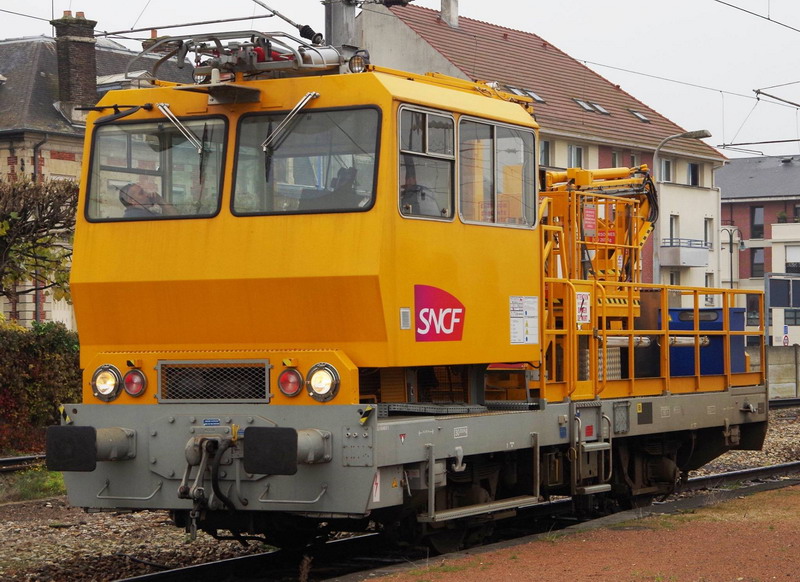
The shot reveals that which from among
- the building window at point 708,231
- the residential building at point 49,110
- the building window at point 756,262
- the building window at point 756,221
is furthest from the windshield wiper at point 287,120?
the building window at point 756,221

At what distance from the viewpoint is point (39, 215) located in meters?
21.4

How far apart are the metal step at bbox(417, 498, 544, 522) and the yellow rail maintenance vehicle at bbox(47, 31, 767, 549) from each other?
0.09 feet

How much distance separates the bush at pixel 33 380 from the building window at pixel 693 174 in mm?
37979

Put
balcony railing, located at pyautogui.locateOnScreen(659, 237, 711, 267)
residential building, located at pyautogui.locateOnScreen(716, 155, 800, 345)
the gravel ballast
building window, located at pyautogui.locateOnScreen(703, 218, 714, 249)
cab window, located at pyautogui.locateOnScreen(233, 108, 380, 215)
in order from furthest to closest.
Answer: residential building, located at pyautogui.locateOnScreen(716, 155, 800, 345) → building window, located at pyautogui.locateOnScreen(703, 218, 714, 249) → balcony railing, located at pyautogui.locateOnScreen(659, 237, 711, 267) → the gravel ballast → cab window, located at pyautogui.locateOnScreen(233, 108, 380, 215)

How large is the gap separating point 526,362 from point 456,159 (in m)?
2.04

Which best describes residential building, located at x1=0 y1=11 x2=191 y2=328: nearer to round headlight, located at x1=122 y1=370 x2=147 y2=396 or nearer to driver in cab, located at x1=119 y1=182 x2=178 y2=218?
driver in cab, located at x1=119 y1=182 x2=178 y2=218

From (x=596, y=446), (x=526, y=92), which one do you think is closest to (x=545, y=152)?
→ (x=526, y=92)

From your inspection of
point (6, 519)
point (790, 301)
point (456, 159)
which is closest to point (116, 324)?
point (456, 159)

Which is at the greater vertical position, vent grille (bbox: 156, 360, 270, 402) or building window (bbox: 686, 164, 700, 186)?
building window (bbox: 686, 164, 700, 186)

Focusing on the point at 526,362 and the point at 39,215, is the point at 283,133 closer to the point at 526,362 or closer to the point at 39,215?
the point at 526,362

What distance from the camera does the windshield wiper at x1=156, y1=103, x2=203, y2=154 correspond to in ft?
32.5

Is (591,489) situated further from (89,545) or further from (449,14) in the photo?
(449,14)

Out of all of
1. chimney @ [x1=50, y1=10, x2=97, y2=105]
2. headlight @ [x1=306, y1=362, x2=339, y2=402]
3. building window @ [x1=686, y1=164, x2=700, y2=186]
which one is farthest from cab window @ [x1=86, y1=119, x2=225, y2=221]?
building window @ [x1=686, y1=164, x2=700, y2=186]

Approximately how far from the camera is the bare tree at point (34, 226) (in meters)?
21.1
